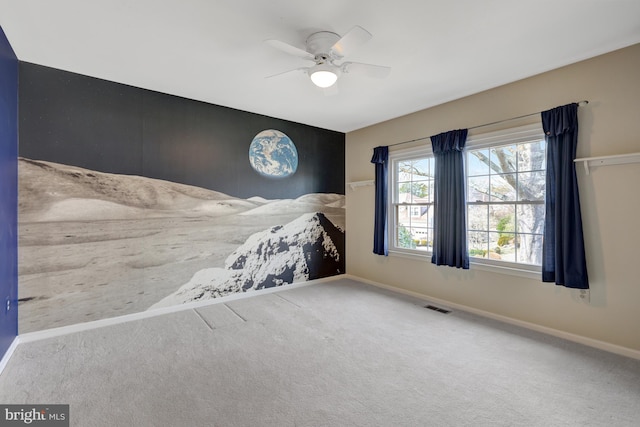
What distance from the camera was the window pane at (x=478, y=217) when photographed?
11.4ft

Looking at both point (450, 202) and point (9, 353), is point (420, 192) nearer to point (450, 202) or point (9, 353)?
point (450, 202)

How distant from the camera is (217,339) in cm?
279

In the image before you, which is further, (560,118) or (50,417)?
(560,118)

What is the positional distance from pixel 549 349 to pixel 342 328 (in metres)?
1.82

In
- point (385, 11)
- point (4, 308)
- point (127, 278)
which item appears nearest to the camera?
point (385, 11)

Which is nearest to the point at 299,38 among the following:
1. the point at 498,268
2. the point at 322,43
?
the point at 322,43

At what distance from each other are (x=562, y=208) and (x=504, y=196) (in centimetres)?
61

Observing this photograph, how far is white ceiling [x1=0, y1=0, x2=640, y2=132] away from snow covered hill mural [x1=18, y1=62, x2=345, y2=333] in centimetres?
44

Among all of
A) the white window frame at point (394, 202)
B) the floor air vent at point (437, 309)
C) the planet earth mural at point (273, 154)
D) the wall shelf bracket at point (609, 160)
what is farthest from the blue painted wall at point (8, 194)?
the wall shelf bracket at point (609, 160)

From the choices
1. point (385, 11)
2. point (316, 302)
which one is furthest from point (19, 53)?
point (316, 302)

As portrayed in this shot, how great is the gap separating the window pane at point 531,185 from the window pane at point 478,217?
1.31ft

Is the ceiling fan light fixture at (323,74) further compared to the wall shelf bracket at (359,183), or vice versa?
the wall shelf bracket at (359,183)

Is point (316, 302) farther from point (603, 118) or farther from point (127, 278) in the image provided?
point (603, 118)

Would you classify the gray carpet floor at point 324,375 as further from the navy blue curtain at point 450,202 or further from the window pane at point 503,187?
the window pane at point 503,187
